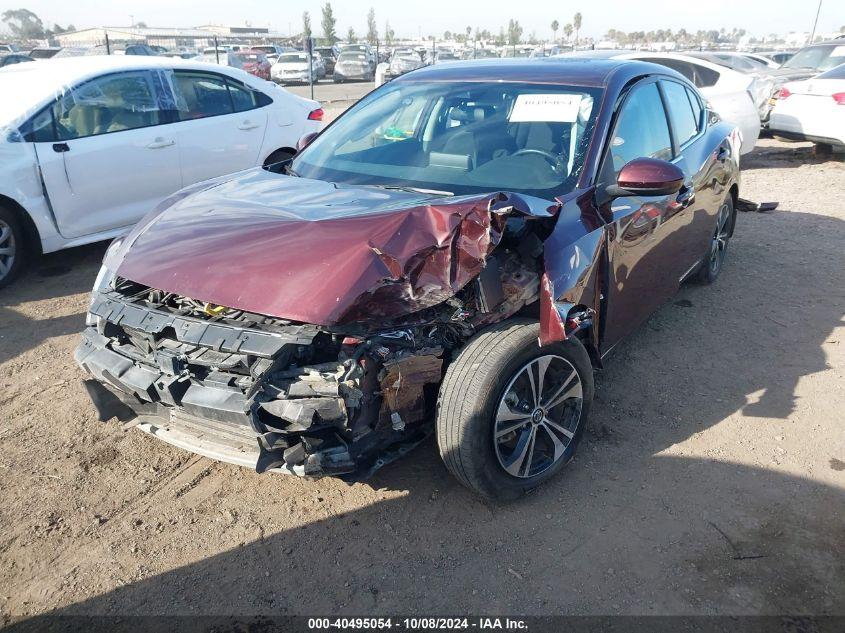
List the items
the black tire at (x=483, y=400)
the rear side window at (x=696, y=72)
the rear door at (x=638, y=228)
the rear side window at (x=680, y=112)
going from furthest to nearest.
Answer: the rear side window at (x=696, y=72), the rear side window at (x=680, y=112), the rear door at (x=638, y=228), the black tire at (x=483, y=400)

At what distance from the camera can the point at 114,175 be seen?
5.50 metres

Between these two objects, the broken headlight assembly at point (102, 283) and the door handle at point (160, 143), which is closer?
the broken headlight assembly at point (102, 283)

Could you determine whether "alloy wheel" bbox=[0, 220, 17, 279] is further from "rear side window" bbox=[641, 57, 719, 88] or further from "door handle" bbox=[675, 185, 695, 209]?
"rear side window" bbox=[641, 57, 719, 88]

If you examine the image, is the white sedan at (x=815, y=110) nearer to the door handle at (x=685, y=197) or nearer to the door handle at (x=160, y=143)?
the door handle at (x=685, y=197)

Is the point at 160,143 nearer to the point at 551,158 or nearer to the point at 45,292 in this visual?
the point at 45,292

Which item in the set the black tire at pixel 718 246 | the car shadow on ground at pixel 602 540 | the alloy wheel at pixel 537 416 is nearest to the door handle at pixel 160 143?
the car shadow on ground at pixel 602 540

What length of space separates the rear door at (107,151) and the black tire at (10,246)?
0.98 feet

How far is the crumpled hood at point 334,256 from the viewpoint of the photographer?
8.07ft

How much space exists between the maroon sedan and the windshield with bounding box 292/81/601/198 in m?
23.1

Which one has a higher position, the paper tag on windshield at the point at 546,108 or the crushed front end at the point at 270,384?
the paper tag on windshield at the point at 546,108

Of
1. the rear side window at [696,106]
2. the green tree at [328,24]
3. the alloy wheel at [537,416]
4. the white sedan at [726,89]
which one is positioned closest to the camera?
the alloy wheel at [537,416]

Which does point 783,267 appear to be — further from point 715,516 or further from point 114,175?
point 114,175

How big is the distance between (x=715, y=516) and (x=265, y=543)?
194 centimetres

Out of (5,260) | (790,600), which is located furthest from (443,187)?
(5,260)
